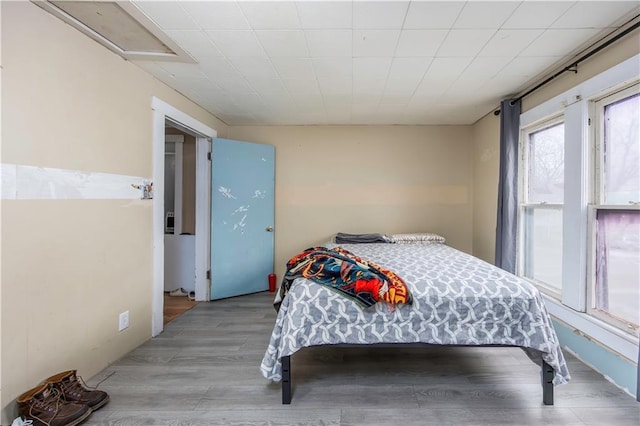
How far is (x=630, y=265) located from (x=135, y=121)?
12.2 ft

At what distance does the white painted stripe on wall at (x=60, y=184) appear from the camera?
4.68ft

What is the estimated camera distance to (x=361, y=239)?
3.52 meters

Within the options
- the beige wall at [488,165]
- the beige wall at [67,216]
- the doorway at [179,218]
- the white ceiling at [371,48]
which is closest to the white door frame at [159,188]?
the beige wall at [67,216]

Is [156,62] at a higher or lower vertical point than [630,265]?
higher

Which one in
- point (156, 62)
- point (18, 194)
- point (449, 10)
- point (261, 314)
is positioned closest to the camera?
point (18, 194)

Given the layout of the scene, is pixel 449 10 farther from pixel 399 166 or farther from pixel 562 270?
pixel 399 166

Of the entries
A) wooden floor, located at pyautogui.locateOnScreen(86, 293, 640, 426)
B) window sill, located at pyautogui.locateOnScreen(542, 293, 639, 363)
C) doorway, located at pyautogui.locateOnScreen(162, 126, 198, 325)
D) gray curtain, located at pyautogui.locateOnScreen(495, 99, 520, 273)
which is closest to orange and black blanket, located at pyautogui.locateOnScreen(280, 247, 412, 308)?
wooden floor, located at pyautogui.locateOnScreen(86, 293, 640, 426)

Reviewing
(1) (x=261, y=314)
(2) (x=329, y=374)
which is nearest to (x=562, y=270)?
(2) (x=329, y=374)

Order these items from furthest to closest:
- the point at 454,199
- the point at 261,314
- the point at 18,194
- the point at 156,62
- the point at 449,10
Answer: the point at 454,199
the point at 261,314
the point at 156,62
the point at 449,10
the point at 18,194

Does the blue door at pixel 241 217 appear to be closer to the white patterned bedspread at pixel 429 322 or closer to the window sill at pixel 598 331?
the white patterned bedspread at pixel 429 322

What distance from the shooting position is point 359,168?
153 inches

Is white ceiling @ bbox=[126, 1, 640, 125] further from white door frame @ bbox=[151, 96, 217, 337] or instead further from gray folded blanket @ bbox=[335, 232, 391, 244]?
gray folded blanket @ bbox=[335, 232, 391, 244]

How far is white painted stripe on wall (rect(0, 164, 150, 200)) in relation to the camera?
143cm

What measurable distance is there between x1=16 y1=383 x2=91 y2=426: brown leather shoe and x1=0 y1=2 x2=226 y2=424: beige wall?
0.22 ft
